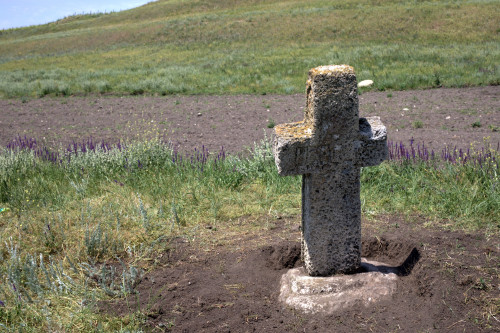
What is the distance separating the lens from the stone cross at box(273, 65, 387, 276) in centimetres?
312

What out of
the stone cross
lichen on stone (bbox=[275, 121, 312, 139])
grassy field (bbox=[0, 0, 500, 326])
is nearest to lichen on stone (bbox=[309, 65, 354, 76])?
the stone cross

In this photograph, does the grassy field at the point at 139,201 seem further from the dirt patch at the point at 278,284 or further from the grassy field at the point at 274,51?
the grassy field at the point at 274,51

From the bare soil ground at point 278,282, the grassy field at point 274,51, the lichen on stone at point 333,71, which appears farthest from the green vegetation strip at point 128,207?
the grassy field at point 274,51

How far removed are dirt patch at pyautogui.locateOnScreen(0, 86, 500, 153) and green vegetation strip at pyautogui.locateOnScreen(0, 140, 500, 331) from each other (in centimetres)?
185

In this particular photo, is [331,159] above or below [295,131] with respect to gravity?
below

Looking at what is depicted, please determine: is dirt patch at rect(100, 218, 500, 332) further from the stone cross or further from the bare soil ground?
the stone cross

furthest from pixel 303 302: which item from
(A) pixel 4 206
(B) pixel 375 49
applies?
(B) pixel 375 49

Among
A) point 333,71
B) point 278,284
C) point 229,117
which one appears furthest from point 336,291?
point 229,117

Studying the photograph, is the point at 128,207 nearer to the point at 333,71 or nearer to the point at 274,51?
the point at 333,71

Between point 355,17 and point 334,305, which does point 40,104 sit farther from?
point 355,17

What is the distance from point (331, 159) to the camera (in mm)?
3279

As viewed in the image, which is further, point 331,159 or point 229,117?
point 229,117

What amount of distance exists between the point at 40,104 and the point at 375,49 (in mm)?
13991

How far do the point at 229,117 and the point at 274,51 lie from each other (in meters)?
13.8
